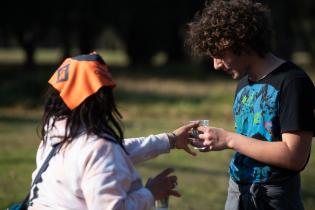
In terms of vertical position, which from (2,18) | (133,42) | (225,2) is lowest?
(133,42)

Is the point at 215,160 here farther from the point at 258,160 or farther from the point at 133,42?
the point at 133,42

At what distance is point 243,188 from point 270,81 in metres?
0.60

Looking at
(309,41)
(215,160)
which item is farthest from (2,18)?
(215,160)

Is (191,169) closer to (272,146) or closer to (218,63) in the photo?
(218,63)

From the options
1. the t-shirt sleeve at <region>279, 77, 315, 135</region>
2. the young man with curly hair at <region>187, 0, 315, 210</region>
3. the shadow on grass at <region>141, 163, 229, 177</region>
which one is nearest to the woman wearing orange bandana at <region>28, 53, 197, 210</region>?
the young man with curly hair at <region>187, 0, 315, 210</region>

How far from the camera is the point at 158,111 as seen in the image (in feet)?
62.4

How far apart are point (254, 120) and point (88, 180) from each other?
3.46ft

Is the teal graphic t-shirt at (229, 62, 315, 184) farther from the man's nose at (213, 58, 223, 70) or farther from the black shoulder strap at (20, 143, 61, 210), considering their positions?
the black shoulder strap at (20, 143, 61, 210)

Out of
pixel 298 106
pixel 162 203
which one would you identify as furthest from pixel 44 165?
pixel 298 106

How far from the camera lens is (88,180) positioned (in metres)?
3.03

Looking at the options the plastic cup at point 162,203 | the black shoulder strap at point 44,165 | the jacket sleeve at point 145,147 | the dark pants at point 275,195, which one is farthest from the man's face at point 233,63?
the black shoulder strap at point 44,165

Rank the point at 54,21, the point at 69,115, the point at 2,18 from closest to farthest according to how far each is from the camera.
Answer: the point at 69,115, the point at 2,18, the point at 54,21

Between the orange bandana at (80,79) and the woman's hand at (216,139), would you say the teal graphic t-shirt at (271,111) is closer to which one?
the woman's hand at (216,139)

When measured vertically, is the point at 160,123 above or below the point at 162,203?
below
